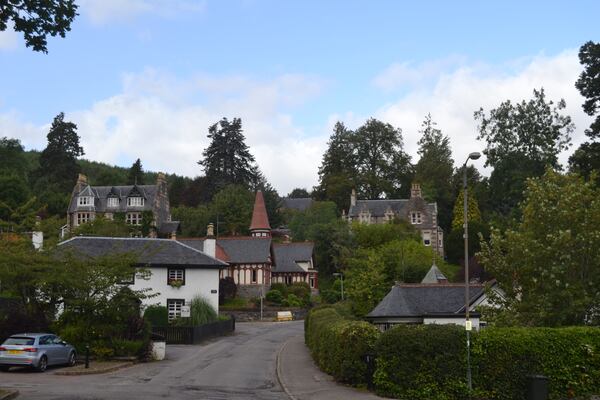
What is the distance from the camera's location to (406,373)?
→ 2117cm

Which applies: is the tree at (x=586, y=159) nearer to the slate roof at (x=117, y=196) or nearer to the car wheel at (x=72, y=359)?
the car wheel at (x=72, y=359)

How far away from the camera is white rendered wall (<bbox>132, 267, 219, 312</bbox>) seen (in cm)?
4694

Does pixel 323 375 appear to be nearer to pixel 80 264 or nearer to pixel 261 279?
pixel 80 264

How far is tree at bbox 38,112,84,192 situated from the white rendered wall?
61.8 m

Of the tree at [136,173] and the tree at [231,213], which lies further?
the tree at [136,173]

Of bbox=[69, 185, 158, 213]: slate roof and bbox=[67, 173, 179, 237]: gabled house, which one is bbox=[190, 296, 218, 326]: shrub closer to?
bbox=[67, 173, 179, 237]: gabled house

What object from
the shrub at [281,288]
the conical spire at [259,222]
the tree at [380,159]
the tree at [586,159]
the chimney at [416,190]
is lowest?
the shrub at [281,288]

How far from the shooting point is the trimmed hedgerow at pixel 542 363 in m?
20.5

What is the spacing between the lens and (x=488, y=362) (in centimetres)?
2073

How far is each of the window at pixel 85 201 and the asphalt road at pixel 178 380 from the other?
178ft

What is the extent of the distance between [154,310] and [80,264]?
41.8ft

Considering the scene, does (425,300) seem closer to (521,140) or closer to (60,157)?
(521,140)

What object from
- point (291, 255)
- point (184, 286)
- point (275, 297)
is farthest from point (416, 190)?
point (184, 286)

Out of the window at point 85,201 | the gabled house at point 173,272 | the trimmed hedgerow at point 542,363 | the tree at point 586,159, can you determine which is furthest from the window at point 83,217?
the trimmed hedgerow at point 542,363
